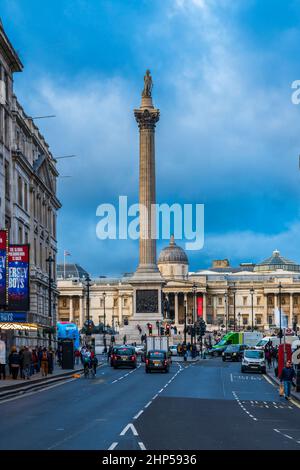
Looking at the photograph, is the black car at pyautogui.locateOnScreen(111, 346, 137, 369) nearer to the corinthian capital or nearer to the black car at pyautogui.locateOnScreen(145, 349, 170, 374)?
the black car at pyautogui.locateOnScreen(145, 349, 170, 374)

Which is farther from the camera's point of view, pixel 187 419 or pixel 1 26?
pixel 1 26

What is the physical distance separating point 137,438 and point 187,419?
7.20 meters

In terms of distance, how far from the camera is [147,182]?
132000 mm

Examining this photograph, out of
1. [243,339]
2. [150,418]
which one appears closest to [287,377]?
[150,418]

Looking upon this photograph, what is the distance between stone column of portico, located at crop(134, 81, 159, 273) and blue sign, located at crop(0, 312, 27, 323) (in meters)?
70.4

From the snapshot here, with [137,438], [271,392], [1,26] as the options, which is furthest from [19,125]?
[137,438]

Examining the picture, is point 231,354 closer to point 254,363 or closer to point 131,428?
point 254,363

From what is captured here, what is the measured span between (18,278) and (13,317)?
14.5ft

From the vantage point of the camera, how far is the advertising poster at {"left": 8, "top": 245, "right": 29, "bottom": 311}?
5616 cm

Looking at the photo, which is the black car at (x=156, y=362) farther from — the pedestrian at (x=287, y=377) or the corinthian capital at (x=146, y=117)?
the corinthian capital at (x=146, y=117)

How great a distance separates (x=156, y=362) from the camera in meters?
73.9
